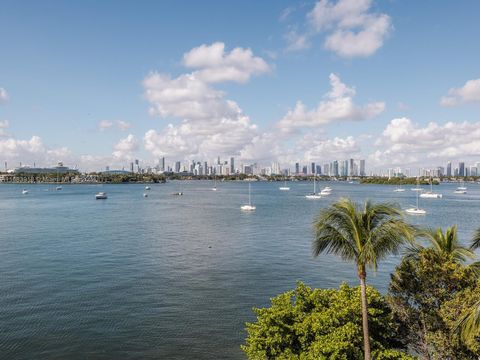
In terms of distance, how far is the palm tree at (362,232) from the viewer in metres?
14.5

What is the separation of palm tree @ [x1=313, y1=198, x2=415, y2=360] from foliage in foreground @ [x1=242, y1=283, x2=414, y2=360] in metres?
1.83

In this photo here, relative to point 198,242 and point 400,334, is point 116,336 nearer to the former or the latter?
point 400,334

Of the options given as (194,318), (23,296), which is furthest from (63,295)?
(194,318)

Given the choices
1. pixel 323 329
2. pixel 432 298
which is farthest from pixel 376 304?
pixel 323 329

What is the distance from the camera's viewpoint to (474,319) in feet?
29.6

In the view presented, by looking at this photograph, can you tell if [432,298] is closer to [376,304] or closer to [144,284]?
[376,304]

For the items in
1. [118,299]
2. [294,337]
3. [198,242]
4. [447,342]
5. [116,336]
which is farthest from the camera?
[198,242]

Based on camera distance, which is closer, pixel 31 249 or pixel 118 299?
pixel 118 299

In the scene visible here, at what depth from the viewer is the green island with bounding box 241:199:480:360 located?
49.0 feet

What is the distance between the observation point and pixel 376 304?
62.6 feet

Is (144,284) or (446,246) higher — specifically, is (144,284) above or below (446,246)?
below

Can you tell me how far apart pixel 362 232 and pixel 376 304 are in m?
6.36

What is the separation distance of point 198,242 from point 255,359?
53.1 meters

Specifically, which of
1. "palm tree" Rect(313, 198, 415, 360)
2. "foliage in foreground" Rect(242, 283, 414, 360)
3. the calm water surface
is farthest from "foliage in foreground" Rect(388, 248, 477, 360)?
the calm water surface
